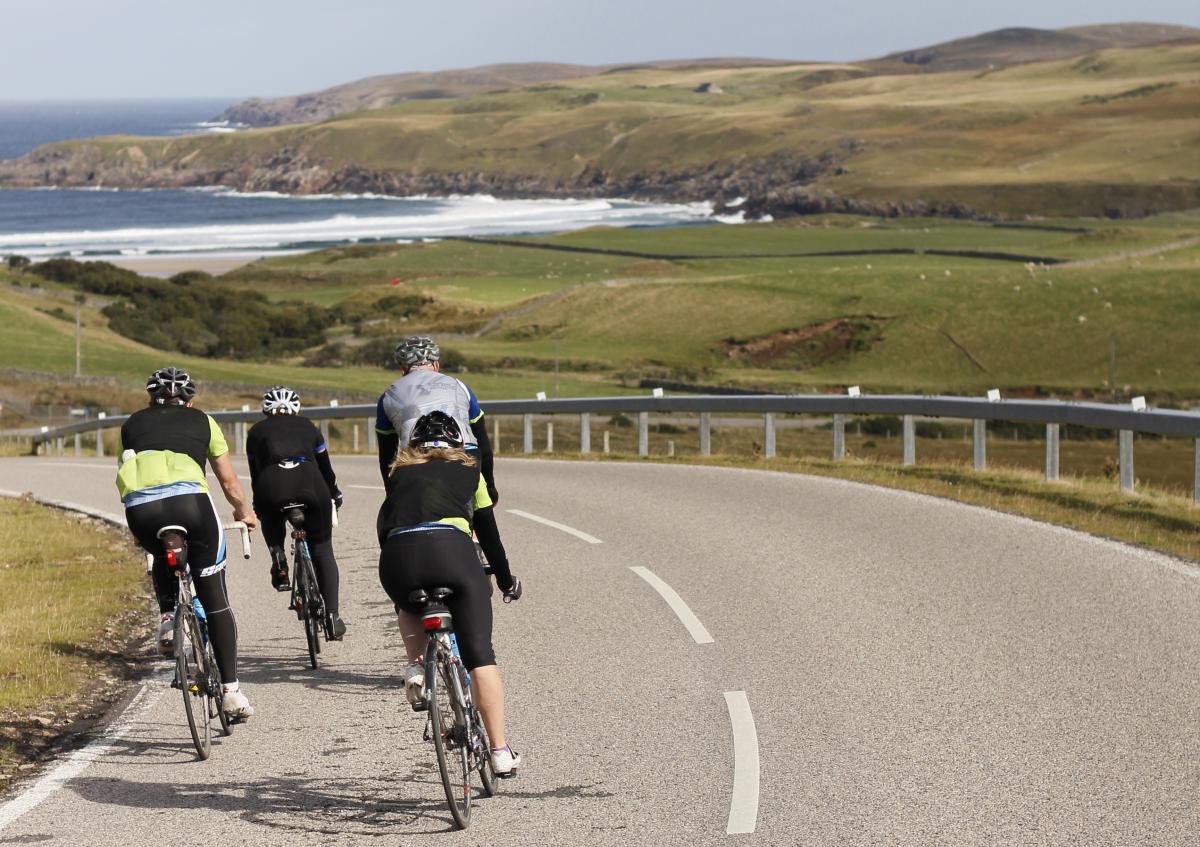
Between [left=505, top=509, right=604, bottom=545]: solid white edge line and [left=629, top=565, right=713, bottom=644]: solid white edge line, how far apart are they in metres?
1.93

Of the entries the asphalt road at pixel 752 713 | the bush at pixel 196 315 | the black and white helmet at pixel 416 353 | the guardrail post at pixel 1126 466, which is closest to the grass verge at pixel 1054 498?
the guardrail post at pixel 1126 466

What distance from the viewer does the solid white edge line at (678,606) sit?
34.8 feet

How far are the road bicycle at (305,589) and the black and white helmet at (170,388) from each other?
2231mm

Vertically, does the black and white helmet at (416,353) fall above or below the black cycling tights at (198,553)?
above

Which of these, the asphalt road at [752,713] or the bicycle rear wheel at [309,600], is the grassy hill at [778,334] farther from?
the bicycle rear wheel at [309,600]

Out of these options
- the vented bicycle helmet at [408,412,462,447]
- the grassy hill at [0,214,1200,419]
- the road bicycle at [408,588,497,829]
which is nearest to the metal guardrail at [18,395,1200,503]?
the vented bicycle helmet at [408,412,462,447]

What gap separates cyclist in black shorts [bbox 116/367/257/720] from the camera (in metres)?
7.98

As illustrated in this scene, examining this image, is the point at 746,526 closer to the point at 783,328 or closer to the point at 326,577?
the point at 326,577

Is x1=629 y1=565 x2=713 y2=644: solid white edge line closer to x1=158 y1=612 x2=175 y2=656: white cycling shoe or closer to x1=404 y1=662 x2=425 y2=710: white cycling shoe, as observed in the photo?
x1=158 y1=612 x2=175 y2=656: white cycling shoe

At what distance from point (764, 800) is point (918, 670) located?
2695 millimetres

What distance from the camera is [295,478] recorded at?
34.9 feet

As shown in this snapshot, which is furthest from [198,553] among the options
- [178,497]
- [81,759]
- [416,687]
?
[416,687]

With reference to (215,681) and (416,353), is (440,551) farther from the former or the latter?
(215,681)

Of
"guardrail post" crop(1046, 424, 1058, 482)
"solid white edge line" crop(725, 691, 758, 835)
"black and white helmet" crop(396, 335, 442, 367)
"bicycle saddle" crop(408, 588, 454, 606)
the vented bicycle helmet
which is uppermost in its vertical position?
"black and white helmet" crop(396, 335, 442, 367)
